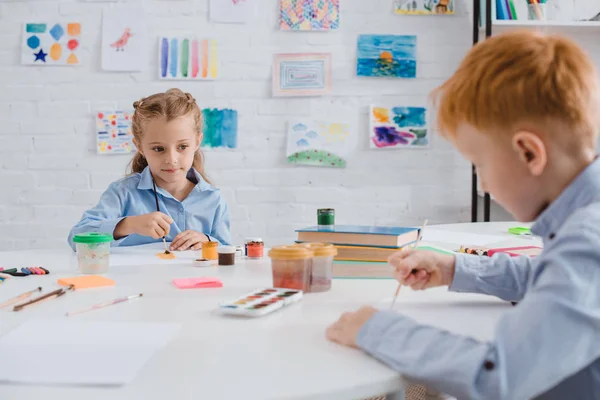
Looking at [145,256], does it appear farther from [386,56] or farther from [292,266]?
[386,56]

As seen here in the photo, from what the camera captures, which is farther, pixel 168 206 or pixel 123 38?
pixel 123 38

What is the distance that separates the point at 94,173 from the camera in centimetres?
341

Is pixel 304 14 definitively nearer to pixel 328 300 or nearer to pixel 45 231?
pixel 45 231

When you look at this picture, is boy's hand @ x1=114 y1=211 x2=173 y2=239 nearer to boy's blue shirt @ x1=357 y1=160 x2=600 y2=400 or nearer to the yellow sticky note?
the yellow sticky note

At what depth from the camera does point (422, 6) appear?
342cm

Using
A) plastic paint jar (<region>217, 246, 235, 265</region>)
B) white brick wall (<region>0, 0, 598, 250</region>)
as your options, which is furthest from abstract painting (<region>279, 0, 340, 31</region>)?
plastic paint jar (<region>217, 246, 235, 265</region>)

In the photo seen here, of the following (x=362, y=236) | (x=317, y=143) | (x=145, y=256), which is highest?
(x=317, y=143)

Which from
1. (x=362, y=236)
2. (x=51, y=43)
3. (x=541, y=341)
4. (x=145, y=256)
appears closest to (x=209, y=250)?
(x=145, y=256)

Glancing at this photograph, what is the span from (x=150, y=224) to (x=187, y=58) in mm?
1790

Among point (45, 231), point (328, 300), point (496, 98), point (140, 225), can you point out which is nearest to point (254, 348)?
point (328, 300)

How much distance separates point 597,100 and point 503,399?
15.7 inches

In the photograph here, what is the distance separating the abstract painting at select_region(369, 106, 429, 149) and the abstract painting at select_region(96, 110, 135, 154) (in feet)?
3.96

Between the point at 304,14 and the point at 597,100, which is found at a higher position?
the point at 304,14

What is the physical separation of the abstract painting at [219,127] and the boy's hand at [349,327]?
2.54 m
